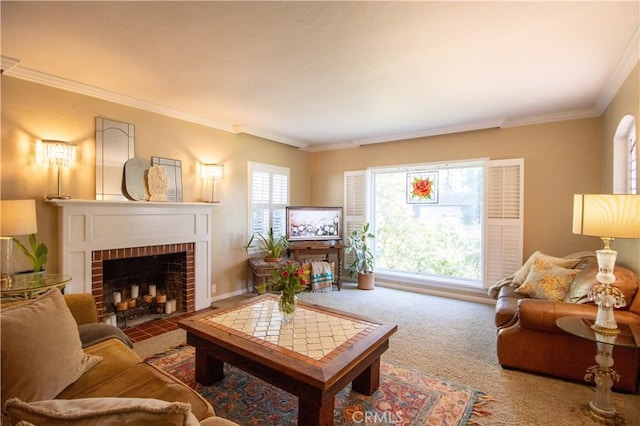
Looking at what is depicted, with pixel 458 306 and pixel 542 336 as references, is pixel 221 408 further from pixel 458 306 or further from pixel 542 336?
pixel 458 306

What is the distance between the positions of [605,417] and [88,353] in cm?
318

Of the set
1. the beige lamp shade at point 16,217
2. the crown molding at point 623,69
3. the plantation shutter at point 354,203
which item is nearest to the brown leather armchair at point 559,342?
the crown molding at point 623,69

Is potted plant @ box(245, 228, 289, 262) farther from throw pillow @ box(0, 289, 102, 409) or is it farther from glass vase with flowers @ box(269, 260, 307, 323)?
throw pillow @ box(0, 289, 102, 409)

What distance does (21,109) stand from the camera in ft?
8.95

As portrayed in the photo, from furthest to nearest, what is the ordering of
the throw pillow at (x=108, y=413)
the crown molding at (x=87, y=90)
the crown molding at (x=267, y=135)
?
the crown molding at (x=267, y=135) < the crown molding at (x=87, y=90) < the throw pillow at (x=108, y=413)

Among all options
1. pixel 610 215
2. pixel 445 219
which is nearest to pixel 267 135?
pixel 445 219

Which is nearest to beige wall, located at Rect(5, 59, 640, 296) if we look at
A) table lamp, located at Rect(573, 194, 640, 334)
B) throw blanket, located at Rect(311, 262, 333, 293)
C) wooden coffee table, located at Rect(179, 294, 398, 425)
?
table lamp, located at Rect(573, 194, 640, 334)

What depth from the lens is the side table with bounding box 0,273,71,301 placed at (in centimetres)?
220

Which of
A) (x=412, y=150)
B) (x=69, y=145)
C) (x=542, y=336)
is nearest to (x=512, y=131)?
(x=412, y=150)

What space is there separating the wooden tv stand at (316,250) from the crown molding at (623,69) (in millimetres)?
3724

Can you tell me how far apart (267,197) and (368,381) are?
3.54m

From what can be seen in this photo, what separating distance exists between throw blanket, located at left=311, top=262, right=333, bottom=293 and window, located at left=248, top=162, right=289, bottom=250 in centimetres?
91

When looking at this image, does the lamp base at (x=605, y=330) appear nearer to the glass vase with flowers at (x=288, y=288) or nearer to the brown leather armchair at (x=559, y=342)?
the brown leather armchair at (x=559, y=342)

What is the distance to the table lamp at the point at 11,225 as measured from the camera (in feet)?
7.48
